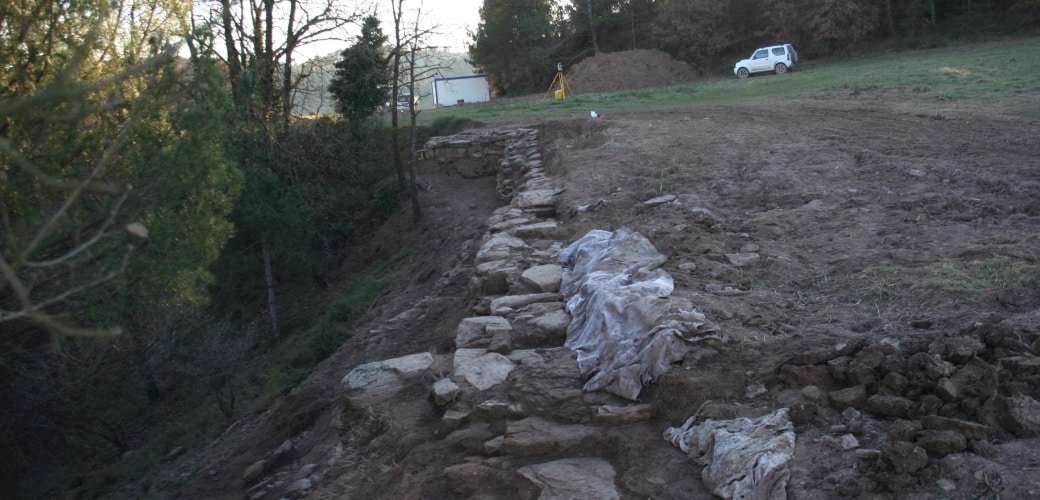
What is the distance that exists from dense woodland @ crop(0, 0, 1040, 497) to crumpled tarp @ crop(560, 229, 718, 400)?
2.56m

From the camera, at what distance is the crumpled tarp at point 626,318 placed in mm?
4027

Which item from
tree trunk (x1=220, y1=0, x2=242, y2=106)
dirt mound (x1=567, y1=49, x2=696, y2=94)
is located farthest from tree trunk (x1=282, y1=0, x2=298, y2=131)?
dirt mound (x1=567, y1=49, x2=696, y2=94)

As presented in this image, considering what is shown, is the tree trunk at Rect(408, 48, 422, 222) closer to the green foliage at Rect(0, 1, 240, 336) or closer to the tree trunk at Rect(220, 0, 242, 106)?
the tree trunk at Rect(220, 0, 242, 106)

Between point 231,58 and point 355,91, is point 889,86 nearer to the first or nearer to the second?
point 355,91

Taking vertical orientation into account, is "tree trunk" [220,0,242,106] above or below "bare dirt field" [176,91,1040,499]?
above

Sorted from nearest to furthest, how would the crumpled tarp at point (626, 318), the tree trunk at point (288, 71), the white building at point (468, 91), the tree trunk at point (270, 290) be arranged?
1. the crumpled tarp at point (626, 318)
2. the tree trunk at point (270, 290)
3. the tree trunk at point (288, 71)
4. the white building at point (468, 91)

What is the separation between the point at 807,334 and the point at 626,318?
1.10 m

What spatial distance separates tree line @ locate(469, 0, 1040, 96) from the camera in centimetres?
2888

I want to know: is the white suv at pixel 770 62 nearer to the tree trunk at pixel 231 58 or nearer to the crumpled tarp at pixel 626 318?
the tree trunk at pixel 231 58

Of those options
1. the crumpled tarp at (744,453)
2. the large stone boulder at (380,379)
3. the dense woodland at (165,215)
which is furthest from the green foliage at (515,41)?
the crumpled tarp at (744,453)

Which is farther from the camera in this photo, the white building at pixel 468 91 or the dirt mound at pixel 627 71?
the white building at pixel 468 91

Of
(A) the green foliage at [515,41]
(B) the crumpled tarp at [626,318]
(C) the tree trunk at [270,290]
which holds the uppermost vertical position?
(A) the green foliage at [515,41]

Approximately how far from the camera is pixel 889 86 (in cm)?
1499

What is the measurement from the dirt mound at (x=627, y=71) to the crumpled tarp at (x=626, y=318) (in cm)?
2528
